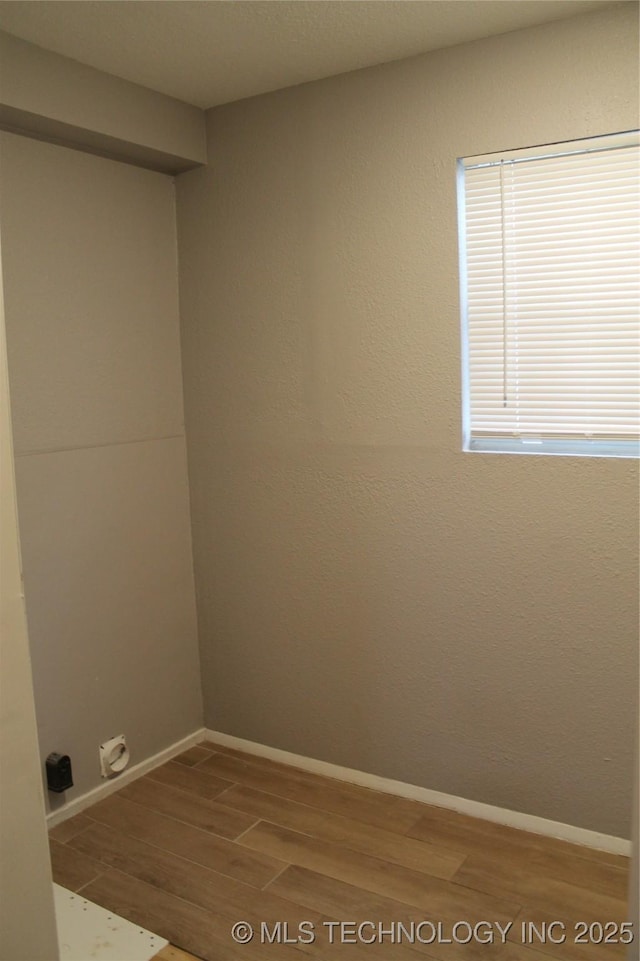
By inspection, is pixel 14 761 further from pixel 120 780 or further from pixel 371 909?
pixel 120 780

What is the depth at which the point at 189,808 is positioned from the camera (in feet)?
9.29

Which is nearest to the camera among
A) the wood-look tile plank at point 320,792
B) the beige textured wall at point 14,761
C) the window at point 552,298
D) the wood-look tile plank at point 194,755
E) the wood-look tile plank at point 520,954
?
the beige textured wall at point 14,761

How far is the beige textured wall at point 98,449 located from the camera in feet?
8.63

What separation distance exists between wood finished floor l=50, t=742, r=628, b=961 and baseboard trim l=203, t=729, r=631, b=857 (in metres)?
0.03

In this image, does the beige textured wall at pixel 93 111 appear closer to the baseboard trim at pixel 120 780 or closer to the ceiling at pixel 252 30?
the ceiling at pixel 252 30

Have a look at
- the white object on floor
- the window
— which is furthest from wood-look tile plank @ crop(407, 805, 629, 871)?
the window

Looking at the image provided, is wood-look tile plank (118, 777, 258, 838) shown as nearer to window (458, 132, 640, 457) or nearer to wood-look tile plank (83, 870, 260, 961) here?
wood-look tile plank (83, 870, 260, 961)

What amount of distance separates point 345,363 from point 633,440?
0.98m

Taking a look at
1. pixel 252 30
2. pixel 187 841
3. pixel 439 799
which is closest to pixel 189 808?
pixel 187 841

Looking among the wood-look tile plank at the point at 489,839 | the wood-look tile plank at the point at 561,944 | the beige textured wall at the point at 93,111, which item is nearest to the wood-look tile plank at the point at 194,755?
the wood-look tile plank at the point at 489,839

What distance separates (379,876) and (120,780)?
108cm

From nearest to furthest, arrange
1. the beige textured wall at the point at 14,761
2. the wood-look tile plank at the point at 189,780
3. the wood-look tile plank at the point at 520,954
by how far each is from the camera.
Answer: the beige textured wall at the point at 14,761 → the wood-look tile plank at the point at 520,954 → the wood-look tile plank at the point at 189,780

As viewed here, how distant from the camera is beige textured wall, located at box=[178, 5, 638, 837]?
2.43 m

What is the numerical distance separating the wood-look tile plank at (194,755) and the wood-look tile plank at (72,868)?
2.07 ft
